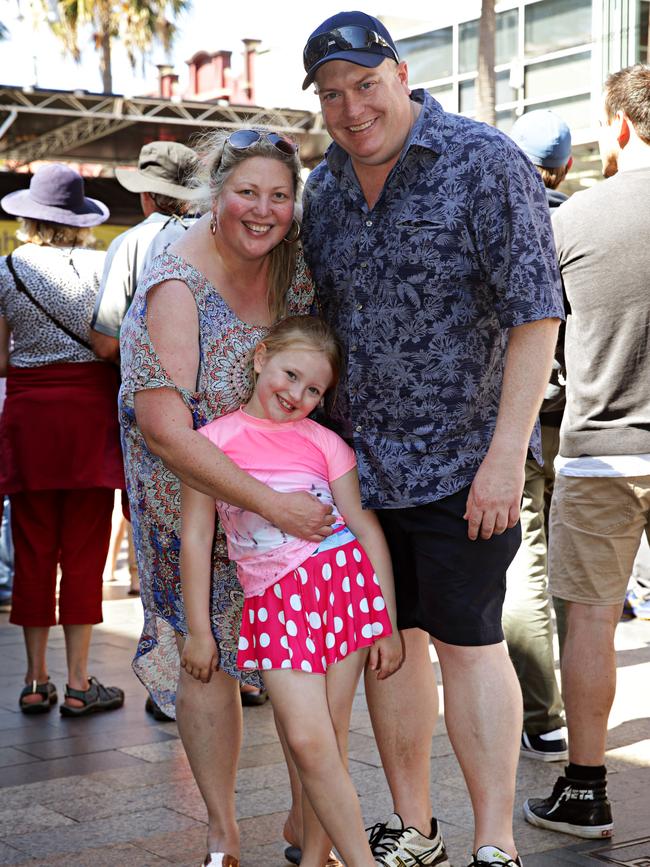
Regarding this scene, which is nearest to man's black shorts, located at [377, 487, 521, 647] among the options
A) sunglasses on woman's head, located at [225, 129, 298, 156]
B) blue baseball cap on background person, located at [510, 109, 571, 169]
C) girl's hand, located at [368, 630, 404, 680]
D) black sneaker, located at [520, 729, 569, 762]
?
girl's hand, located at [368, 630, 404, 680]

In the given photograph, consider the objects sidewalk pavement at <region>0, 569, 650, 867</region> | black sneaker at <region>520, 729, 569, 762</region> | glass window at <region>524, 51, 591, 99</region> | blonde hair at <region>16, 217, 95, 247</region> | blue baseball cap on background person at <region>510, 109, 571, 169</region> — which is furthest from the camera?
glass window at <region>524, 51, 591, 99</region>

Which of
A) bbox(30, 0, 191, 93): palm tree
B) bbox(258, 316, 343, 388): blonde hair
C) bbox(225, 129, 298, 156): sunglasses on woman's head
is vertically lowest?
bbox(258, 316, 343, 388): blonde hair

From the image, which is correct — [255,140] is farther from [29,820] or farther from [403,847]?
[29,820]

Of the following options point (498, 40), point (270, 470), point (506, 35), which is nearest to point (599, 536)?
point (270, 470)

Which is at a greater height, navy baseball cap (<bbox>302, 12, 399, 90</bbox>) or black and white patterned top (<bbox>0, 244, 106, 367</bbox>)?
navy baseball cap (<bbox>302, 12, 399, 90</bbox>)

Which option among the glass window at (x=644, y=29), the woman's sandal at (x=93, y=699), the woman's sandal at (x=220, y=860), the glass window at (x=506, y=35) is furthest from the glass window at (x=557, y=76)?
the woman's sandal at (x=220, y=860)

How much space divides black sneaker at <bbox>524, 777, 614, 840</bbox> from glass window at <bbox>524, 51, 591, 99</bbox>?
58.3ft

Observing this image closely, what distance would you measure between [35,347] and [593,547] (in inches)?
105

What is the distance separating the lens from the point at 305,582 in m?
2.92

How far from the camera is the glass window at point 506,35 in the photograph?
809 inches

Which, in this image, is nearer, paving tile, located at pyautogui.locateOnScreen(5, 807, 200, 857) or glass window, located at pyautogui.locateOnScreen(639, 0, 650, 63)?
paving tile, located at pyautogui.locateOnScreen(5, 807, 200, 857)

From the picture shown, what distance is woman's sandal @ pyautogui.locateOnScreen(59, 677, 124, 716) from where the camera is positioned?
16.9 feet

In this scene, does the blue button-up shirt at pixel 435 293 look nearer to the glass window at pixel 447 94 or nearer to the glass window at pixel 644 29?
the glass window at pixel 644 29

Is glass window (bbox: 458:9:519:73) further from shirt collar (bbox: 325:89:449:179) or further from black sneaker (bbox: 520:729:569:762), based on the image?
shirt collar (bbox: 325:89:449:179)
